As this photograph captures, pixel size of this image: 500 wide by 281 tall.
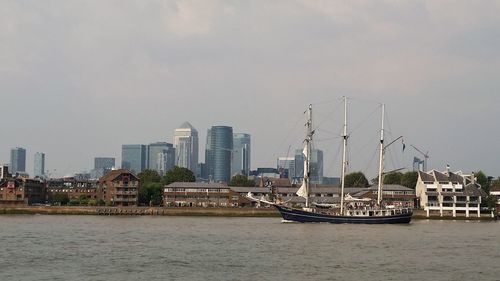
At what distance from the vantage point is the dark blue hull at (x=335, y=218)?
138625 millimetres

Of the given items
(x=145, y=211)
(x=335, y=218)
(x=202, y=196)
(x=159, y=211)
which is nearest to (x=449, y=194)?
(x=335, y=218)

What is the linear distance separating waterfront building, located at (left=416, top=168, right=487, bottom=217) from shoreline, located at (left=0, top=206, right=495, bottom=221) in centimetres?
478

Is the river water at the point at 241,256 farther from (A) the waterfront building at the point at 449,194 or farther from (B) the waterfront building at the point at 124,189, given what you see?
(B) the waterfront building at the point at 124,189

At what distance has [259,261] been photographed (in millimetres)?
65062

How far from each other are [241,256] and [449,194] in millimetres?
126703

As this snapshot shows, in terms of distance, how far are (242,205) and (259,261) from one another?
13036 centimetres

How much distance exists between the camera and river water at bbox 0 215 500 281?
5659 cm

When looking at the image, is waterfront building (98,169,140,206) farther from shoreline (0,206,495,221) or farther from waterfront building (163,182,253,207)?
shoreline (0,206,495,221)

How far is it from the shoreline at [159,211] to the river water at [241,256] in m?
72.6

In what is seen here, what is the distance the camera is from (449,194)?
185750 mm

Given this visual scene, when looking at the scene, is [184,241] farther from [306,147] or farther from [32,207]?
[32,207]

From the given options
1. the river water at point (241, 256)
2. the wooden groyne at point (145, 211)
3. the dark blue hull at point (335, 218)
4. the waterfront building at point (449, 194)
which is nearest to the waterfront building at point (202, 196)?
the wooden groyne at point (145, 211)

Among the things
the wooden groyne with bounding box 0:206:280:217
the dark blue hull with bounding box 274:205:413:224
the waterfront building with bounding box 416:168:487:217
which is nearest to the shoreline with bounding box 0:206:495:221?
the wooden groyne with bounding box 0:206:280:217

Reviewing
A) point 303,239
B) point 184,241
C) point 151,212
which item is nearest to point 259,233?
point 303,239
